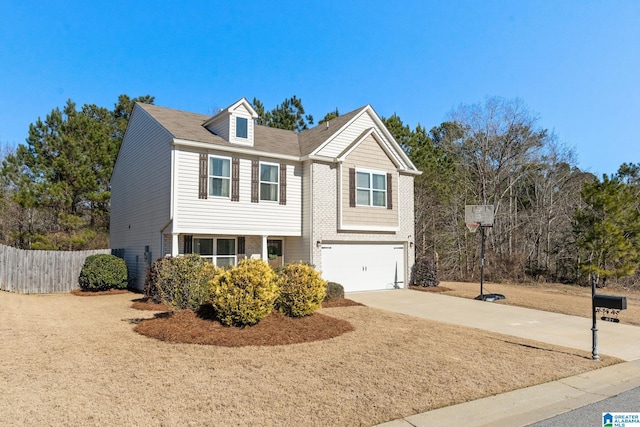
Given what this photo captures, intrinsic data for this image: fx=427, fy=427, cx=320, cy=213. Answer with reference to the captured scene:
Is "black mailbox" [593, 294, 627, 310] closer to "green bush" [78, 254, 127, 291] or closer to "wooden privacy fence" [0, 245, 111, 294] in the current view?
"green bush" [78, 254, 127, 291]

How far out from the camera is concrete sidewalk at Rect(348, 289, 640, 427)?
502 centimetres

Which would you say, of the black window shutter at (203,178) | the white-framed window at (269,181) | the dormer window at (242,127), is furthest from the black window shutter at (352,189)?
the black window shutter at (203,178)

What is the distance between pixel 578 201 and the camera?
27.5 metres

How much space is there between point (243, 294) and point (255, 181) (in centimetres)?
831

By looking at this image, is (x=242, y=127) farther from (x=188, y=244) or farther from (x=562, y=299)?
(x=562, y=299)

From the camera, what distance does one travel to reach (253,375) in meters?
6.08

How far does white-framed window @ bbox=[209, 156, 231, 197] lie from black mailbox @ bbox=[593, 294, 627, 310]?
38.7ft

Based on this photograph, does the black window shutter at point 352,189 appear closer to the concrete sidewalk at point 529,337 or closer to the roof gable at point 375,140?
the roof gable at point 375,140

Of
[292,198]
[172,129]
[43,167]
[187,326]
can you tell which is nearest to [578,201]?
[292,198]

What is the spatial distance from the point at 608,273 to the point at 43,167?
29073 mm

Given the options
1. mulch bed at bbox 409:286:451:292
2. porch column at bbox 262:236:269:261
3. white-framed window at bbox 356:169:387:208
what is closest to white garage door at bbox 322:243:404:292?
mulch bed at bbox 409:286:451:292

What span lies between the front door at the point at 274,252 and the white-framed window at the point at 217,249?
5.54ft

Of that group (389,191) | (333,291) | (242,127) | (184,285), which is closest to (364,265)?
(389,191)

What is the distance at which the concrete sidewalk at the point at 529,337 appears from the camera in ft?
16.5
